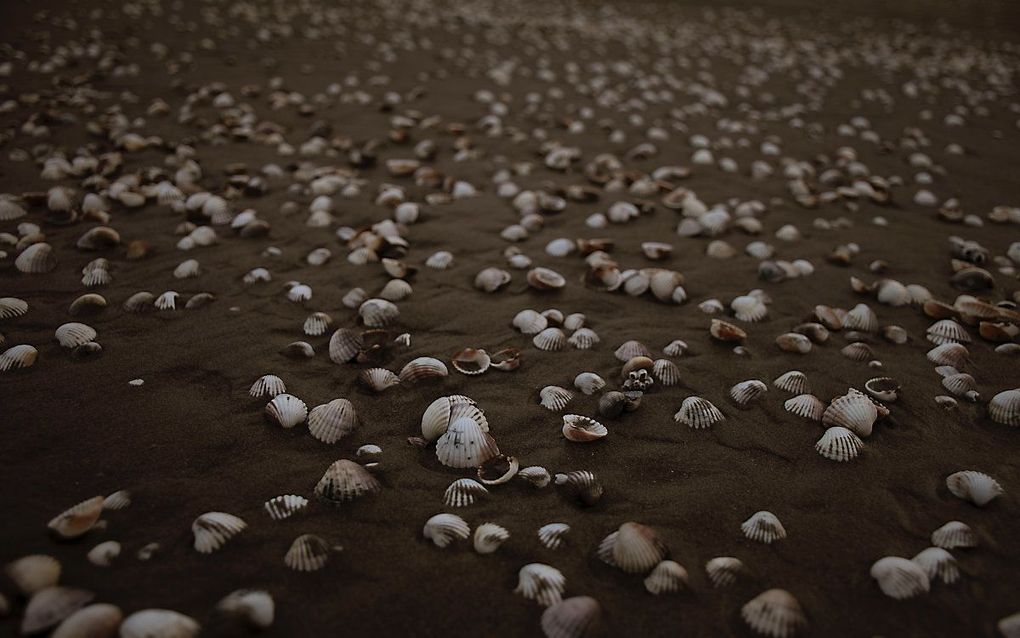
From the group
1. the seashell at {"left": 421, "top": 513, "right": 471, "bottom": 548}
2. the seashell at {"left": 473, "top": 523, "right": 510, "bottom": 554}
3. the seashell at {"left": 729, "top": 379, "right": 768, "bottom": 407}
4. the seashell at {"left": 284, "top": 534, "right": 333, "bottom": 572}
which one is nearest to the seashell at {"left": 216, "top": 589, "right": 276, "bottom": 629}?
the seashell at {"left": 284, "top": 534, "right": 333, "bottom": 572}

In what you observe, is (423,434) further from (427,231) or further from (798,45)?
(798,45)

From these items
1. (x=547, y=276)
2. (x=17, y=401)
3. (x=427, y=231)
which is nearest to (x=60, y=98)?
(x=427, y=231)

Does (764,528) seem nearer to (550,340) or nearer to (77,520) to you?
(550,340)

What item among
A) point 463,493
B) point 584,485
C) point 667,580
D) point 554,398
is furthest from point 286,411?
point 667,580

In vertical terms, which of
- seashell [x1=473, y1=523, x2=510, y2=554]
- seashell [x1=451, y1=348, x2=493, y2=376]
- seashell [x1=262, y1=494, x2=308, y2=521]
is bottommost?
seashell [x1=451, y1=348, x2=493, y2=376]

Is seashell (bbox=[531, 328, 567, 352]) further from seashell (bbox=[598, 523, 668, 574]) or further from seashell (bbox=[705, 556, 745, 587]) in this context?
seashell (bbox=[705, 556, 745, 587])

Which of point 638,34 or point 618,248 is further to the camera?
point 638,34

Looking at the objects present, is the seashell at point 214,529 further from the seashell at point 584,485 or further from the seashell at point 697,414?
the seashell at point 697,414
